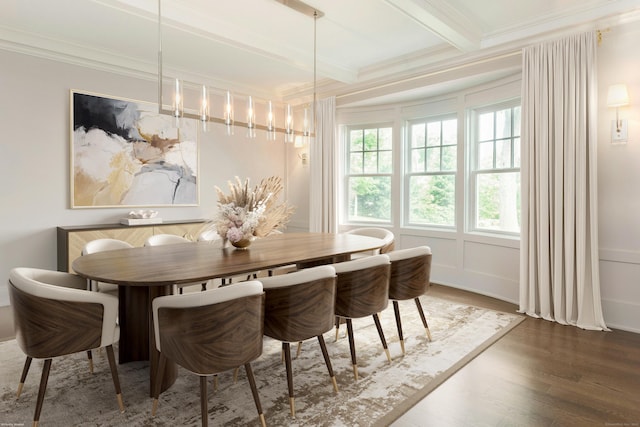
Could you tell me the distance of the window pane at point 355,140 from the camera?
5943 millimetres

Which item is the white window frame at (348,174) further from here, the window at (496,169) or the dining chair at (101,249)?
the dining chair at (101,249)

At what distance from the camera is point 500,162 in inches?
178

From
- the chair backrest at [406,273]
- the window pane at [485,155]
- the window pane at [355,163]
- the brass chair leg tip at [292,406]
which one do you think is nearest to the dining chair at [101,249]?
the brass chair leg tip at [292,406]

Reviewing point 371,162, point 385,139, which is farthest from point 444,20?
point 371,162

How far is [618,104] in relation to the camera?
3281 millimetres

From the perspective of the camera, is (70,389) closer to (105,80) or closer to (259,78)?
(105,80)

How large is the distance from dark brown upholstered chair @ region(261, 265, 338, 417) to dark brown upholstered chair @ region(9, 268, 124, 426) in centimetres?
86

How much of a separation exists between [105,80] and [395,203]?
13.2ft

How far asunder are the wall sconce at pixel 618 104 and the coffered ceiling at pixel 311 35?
2.00 ft

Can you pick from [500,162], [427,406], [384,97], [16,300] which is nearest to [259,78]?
[384,97]

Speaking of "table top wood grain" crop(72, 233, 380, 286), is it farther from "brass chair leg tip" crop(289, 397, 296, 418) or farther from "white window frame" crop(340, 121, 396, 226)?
"white window frame" crop(340, 121, 396, 226)

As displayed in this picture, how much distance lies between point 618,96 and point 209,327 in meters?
3.71

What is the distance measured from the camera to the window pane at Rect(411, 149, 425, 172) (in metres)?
5.37

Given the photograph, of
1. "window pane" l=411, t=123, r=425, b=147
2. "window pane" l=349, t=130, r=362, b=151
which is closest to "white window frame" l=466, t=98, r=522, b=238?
"window pane" l=411, t=123, r=425, b=147
